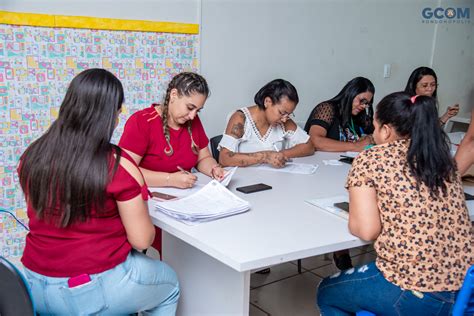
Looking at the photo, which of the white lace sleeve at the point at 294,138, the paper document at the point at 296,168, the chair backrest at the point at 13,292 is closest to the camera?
the chair backrest at the point at 13,292

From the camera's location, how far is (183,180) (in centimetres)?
203

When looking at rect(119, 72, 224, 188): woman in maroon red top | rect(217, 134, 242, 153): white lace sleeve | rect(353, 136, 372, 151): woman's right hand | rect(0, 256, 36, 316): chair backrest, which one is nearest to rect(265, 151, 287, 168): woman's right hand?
rect(217, 134, 242, 153): white lace sleeve

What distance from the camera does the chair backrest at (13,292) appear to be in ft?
3.58

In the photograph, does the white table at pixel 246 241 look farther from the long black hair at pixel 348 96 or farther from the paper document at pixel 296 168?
the long black hair at pixel 348 96

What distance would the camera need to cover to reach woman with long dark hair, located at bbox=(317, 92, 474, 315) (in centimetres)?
149

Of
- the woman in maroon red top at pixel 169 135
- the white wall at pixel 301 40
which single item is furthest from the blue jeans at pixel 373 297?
the white wall at pixel 301 40

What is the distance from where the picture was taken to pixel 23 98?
2.65 meters

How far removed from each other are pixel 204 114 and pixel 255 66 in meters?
0.54

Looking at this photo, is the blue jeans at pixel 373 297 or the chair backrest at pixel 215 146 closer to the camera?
the blue jeans at pixel 373 297

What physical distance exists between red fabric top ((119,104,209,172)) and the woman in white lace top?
0.26 meters

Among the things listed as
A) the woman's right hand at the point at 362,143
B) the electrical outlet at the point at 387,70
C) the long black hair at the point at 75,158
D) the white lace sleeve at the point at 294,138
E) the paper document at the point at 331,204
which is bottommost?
the paper document at the point at 331,204

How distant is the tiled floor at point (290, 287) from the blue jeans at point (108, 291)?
719 mm

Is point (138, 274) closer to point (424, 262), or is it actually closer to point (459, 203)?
point (424, 262)

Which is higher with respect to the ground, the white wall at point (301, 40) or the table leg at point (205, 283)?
the white wall at point (301, 40)
